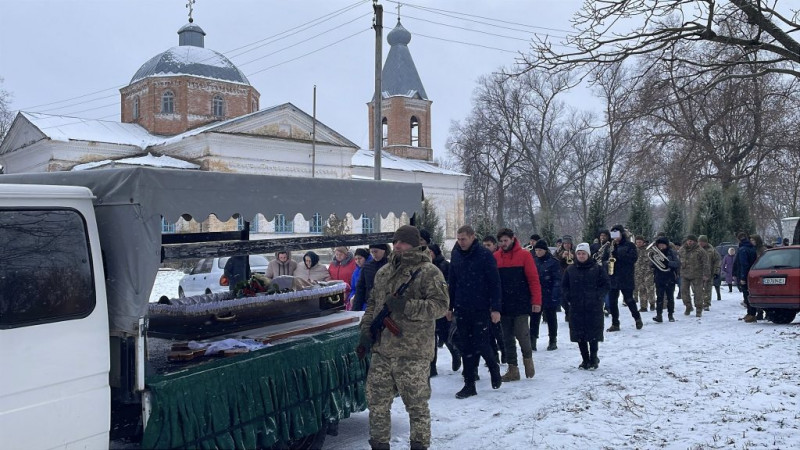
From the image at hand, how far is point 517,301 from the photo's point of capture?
827 cm

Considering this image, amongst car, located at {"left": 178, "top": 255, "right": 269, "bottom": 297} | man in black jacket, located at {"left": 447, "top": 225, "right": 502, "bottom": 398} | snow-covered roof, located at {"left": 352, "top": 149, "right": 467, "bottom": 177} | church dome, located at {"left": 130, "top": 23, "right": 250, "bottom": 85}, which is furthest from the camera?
snow-covered roof, located at {"left": 352, "top": 149, "right": 467, "bottom": 177}

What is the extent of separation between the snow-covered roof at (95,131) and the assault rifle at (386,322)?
32.0 meters

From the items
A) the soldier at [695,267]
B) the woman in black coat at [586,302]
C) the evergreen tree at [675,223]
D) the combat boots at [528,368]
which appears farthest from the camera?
the evergreen tree at [675,223]

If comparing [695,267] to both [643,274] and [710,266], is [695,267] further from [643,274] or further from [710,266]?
[643,274]

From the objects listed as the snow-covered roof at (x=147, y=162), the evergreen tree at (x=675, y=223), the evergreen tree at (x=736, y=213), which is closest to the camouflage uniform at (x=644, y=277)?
the evergreen tree at (x=675, y=223)

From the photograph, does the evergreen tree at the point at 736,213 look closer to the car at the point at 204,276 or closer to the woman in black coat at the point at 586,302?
the car at the point at 204,276

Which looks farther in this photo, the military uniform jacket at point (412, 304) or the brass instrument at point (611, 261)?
the brass instrument at point (611, 261)

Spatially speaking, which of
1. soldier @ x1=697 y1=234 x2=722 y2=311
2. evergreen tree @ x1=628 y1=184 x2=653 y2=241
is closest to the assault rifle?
soldier @ x1=697 y1=234 x2=722 y2=311

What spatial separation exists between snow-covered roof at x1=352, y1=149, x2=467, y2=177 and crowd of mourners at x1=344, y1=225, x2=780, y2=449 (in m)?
27.3

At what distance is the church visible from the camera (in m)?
33.8

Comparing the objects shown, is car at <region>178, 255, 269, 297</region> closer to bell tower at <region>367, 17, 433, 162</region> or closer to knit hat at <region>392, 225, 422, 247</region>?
knit hat at <region>392, 225, 422, 247</region>

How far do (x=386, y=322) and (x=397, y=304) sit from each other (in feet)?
0.54

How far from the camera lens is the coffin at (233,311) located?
537 cm

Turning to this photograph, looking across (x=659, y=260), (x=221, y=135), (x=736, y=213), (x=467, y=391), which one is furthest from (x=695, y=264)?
(x=221, y=135)
